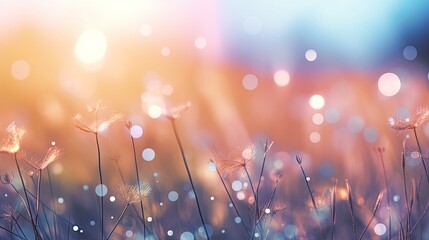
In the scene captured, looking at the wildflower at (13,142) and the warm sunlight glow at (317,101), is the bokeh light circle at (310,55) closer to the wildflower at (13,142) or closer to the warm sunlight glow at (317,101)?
the warm sunlight glow at (317,101)

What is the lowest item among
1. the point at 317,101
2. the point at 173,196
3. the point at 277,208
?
the point at 277,208

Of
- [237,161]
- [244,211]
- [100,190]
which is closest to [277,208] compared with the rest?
[244,211]

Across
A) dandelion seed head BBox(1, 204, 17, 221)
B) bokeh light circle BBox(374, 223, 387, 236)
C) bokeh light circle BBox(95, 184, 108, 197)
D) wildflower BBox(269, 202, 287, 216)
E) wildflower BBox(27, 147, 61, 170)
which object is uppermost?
wildflower BBox(27, 147, 61, 170)

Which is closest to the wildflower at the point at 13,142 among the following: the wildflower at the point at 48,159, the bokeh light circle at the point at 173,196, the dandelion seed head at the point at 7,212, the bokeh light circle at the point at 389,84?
the wildflower at the point at 48,159

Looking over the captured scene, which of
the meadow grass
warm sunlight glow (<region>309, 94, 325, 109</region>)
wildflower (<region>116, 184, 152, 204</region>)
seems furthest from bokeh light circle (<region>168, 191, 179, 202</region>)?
warm sunlight glow (<region>309, 94, 325, 109</region>)

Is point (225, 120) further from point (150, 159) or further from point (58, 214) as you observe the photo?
point (58, 214)

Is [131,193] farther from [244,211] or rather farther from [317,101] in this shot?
[317,101]

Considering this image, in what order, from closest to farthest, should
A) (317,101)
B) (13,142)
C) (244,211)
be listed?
(13,142)
(244,211)
(317,101)

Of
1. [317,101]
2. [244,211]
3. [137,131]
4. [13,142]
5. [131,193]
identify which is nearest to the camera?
[13,142]

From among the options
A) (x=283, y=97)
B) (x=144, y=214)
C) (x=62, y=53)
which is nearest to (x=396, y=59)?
(x=283, y=97)

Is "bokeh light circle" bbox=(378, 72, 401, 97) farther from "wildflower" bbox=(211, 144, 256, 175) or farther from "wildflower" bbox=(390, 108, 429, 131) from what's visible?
"wildflower" bbox=(211, 144, 256, 175)
